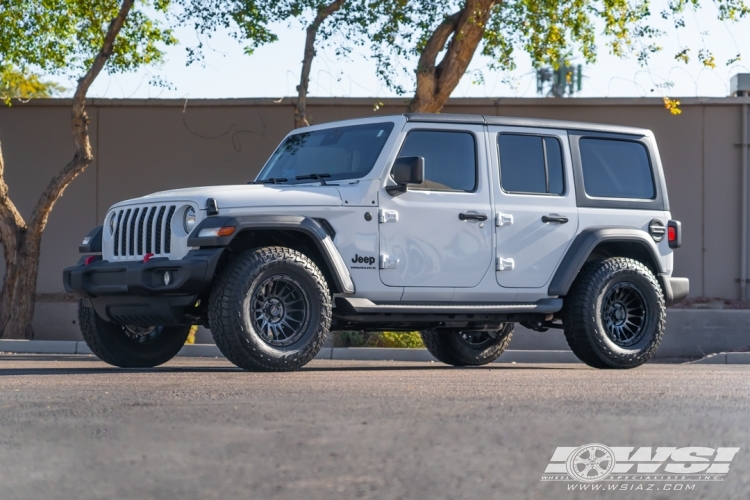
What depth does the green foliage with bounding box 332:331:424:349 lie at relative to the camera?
1410 centimetres

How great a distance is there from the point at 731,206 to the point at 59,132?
36.2 ft

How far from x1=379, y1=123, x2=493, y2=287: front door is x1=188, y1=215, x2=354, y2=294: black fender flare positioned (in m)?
0.37

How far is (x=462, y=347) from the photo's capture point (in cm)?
1055

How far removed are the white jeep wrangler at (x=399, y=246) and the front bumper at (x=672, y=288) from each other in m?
0.02

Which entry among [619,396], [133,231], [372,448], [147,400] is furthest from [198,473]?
[133,231]

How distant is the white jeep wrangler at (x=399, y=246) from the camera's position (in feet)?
25.8

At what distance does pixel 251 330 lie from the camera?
7.70 meters

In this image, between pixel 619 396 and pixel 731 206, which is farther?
pixel 731 206

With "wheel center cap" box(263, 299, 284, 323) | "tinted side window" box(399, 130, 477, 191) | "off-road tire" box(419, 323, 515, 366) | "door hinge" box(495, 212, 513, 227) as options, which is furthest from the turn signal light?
"off-road tire" box(419, 323, 515, 366)

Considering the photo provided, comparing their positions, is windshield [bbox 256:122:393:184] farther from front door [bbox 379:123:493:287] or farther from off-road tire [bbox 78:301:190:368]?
off-road tire [bbox 78:301:190:368]

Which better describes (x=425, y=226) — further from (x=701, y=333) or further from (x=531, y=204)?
(x=701, y=333)

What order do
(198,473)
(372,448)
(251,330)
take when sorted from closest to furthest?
(198,473) < (372,448) < (251,330)

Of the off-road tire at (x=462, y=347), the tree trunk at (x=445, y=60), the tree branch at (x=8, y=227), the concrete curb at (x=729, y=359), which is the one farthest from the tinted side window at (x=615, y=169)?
the tree branch at (x=8, y=227)

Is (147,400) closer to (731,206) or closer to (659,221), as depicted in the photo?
(659,221)
